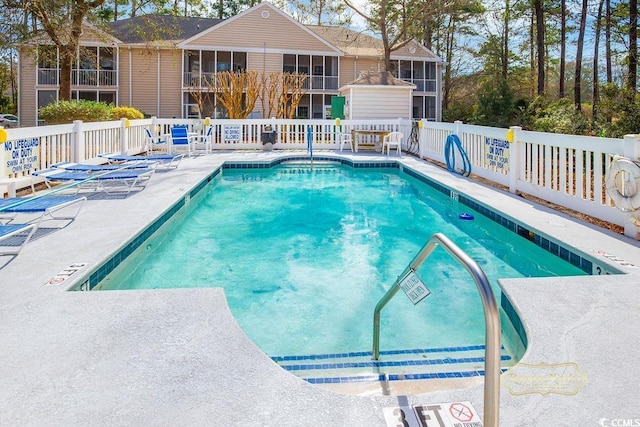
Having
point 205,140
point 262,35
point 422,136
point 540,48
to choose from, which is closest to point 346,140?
point 422,136

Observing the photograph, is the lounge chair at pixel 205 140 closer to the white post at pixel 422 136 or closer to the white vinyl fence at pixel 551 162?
the white post at pixel 422 136

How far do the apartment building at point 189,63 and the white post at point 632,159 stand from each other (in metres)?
18.7

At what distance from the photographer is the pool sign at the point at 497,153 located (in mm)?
7746

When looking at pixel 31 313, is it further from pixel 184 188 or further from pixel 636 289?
pixel 184 188

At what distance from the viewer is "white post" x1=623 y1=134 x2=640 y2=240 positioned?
4.57 meters

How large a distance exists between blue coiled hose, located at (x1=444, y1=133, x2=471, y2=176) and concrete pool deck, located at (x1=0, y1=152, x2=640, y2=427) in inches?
231

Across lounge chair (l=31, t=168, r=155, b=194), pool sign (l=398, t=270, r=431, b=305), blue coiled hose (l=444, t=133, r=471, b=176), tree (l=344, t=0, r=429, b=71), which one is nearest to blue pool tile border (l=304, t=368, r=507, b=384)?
pool sign (l=398, t=270, r=431, b=305)

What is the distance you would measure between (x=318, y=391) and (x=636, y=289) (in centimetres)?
237

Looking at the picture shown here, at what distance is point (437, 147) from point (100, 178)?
7609mm

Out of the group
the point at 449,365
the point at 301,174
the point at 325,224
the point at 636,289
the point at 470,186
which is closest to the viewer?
the point at 449,365

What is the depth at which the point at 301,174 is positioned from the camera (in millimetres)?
11266

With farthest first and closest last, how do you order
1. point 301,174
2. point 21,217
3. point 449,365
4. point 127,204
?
point 301,174, point 127,204, point 21,217, point 449,365

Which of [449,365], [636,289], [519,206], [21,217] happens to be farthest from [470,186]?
[21,217]

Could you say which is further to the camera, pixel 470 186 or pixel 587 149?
pixel 470 186
